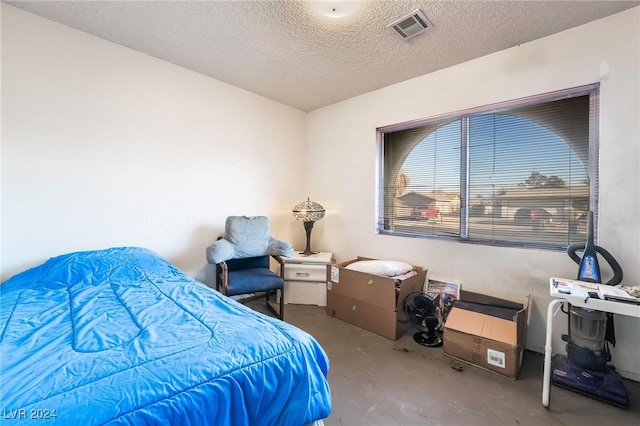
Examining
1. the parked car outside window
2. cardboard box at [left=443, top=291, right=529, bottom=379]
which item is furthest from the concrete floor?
the parked car outside window

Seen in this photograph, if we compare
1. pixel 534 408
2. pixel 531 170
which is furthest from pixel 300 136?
pixel 534 408

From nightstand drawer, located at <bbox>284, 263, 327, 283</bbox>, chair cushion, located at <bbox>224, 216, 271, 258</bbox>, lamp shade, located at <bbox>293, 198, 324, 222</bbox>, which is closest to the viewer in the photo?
chair cushion, located at <bbox>224, 216, 271, 258</bbox>

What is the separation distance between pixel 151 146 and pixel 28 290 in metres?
1.45

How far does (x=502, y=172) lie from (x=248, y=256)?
2549 mm

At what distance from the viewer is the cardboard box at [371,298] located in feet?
8.14

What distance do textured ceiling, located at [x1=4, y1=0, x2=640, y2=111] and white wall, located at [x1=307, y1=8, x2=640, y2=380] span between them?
15 cm

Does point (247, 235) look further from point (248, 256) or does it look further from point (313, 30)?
point (313, 30)

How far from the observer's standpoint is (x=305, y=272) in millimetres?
3242

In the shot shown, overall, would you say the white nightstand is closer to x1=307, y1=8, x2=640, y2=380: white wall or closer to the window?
x1=307, y1=8, x2=640, y2=380: white wall

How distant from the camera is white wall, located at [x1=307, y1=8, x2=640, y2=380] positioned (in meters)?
1.91

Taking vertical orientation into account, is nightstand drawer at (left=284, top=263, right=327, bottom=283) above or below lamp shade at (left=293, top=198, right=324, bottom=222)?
below

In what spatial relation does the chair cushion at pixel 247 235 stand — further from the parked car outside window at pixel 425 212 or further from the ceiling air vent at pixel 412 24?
the ceiling air vent at pixel 412 24

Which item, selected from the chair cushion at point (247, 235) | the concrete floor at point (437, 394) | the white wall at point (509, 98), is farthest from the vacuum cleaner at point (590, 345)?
the chair cushion at point (247, 235)

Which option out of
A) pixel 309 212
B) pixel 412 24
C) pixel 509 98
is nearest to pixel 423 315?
pixel 309 212
